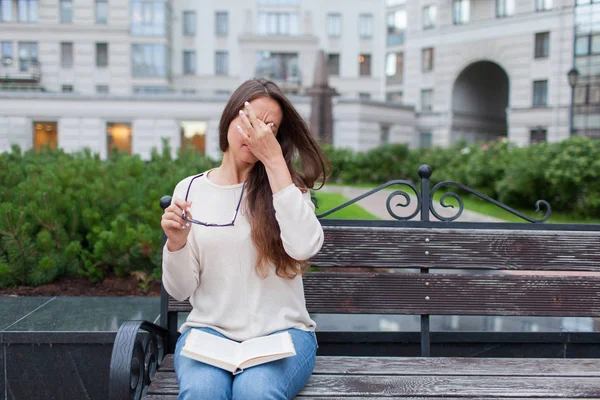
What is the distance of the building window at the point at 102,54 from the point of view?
42.1 m

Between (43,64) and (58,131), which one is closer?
(58,131)

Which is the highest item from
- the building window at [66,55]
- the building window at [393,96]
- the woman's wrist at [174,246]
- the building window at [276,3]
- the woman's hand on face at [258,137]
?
the building window at [276,3]

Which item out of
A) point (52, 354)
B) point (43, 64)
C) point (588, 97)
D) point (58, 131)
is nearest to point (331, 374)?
point (52, 354)

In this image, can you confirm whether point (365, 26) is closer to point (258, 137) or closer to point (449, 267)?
point (449, 267)

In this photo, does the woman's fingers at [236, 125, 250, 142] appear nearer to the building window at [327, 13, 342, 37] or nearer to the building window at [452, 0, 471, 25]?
the building window at [452, 0, 471, 25]

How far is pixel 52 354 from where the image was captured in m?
3.22

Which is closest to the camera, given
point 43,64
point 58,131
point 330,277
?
point 330,277

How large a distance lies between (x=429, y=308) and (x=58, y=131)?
2425cm

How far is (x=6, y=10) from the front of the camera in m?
42.0

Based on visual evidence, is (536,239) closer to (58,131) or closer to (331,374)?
(331,374)

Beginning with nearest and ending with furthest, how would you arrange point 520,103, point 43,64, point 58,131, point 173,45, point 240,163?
point 240,163 < point 58,131 < point 520,103 < point 43,64 < point 173,45

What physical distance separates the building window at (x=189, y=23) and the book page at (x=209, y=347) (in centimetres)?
4489

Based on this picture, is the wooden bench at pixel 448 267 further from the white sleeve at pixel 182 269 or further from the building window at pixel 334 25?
the building window at pixel 334 25

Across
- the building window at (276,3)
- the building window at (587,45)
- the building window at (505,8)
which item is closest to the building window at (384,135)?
the building window at (587,45)
